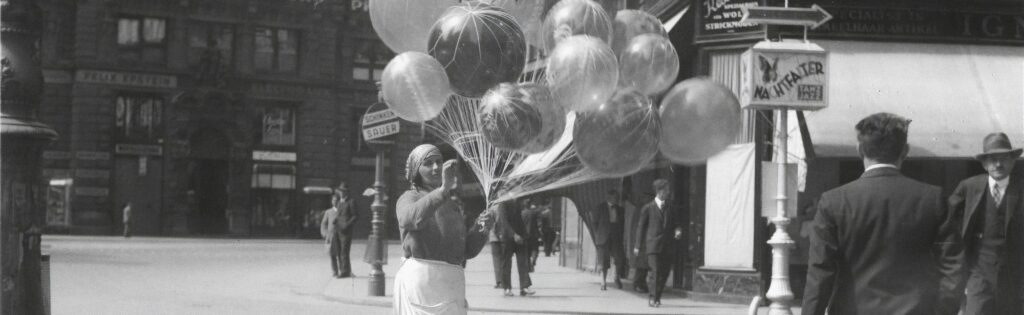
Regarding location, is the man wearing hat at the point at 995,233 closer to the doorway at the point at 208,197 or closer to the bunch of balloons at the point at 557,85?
the bunch of balloons at the point at 557,85

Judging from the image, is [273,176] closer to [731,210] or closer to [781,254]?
[731,210]

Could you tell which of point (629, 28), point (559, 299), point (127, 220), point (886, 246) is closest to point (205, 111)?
point (127, 220)

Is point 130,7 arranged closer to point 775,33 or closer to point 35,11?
point 775,33

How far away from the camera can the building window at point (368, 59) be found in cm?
5041

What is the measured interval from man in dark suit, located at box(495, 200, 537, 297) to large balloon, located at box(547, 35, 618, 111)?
887 cm

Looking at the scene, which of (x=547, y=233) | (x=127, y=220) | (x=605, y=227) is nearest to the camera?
(x=605, y=227)

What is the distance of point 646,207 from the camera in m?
16.5

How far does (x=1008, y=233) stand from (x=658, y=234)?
837 centimetres

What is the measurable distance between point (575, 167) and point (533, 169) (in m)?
0.38

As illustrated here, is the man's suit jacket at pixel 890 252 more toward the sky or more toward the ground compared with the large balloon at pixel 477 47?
more toward the ground

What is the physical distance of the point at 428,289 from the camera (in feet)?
22.1

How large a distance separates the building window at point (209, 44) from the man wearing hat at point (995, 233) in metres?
41.5

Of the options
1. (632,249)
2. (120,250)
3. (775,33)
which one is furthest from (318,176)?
(775,33)

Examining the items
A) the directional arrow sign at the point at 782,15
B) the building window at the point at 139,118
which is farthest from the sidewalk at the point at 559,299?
the building window at the point at 139,118
